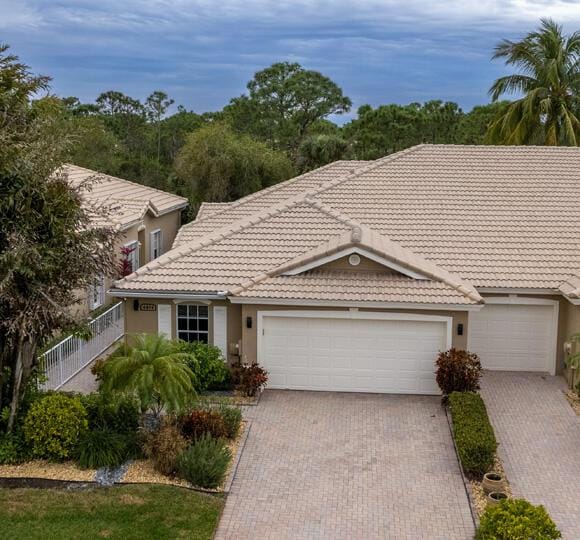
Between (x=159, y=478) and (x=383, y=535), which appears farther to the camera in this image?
(x=159, y=478)

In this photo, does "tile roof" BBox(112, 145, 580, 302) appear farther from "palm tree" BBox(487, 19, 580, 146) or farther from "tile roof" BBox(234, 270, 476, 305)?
"palm tree" BBox(487, 19, 580, 146)

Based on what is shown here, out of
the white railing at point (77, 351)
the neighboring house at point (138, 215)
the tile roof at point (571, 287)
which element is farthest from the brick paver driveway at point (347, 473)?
the neighboring house at point (138, 215)

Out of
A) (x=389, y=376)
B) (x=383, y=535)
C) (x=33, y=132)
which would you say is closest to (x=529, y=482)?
(x=383, y=535)

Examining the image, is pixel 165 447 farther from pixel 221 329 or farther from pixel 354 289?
pixel 354 289

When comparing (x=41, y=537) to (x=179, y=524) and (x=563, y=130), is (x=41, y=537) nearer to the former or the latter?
(x=179, y=524)

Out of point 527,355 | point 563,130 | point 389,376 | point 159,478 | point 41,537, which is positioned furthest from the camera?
point 563,130

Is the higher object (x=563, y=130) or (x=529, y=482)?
(x=563, y=130)

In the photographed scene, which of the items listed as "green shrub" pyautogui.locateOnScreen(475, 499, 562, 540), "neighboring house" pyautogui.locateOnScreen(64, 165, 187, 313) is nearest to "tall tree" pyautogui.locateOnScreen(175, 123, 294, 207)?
"neighboring house" pyautogui.locateOnScreen(64, 165, 187, 313)

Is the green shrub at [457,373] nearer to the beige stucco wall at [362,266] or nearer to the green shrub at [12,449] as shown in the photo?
the beige stucco wall at [362,266]
